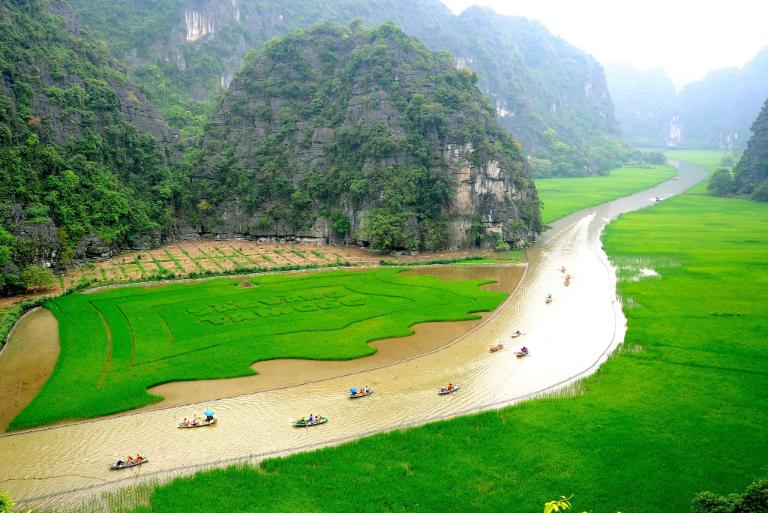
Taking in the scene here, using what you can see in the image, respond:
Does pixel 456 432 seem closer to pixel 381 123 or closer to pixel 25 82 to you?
pixel 381 123

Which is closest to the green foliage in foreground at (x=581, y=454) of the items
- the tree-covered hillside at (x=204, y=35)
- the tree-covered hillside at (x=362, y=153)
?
the tree-covered hillside at (x=362, y=153)

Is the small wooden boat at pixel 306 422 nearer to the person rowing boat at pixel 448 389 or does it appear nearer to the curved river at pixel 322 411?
the curved river at pixel 322 411

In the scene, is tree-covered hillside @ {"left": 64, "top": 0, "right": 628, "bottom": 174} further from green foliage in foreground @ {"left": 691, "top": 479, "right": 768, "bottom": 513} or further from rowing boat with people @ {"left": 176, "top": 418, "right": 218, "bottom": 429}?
green foliage in foreground @ {"left": 691, "top": 479, "right": 768, "bottom": 513}

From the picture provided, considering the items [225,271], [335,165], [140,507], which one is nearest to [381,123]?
[335,165]

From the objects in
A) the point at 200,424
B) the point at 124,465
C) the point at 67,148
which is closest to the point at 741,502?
the point at 200,424

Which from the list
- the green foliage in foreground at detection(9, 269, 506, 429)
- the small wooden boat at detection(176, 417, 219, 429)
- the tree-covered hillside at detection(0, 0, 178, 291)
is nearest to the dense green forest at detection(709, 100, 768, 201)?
the green foliage in foreground at detection(9, 269, 506, 429)
